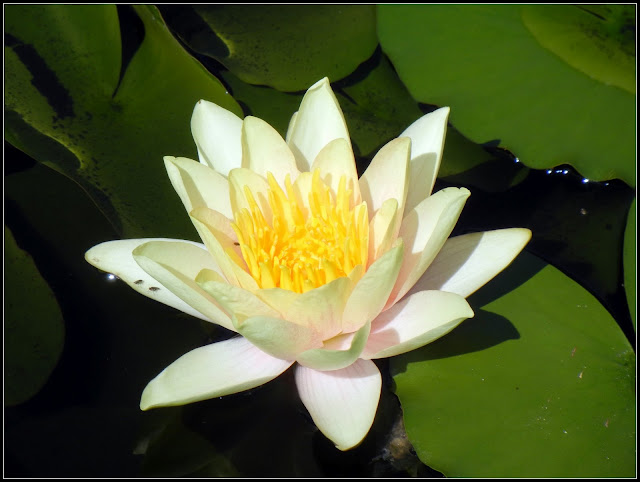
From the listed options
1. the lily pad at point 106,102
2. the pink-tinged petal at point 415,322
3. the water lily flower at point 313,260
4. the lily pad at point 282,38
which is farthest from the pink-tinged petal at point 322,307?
the lily pad at point 282,38

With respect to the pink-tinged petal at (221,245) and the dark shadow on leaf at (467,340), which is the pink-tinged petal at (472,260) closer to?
the dark shadow on leaf at (467,340)

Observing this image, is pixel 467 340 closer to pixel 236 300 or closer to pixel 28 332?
pixel 236 300

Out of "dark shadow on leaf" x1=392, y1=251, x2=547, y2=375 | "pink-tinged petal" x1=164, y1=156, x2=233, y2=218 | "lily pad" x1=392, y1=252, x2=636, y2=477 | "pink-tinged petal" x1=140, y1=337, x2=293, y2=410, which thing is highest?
"pink-tinged petal" x1=164, y1=156, x2=233, y2=218

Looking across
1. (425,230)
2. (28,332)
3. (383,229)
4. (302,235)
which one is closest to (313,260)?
(302,235)

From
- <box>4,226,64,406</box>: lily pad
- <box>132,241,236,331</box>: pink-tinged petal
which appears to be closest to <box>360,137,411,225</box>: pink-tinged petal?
<box>132,241,236,331</box>: pink-tinged petal

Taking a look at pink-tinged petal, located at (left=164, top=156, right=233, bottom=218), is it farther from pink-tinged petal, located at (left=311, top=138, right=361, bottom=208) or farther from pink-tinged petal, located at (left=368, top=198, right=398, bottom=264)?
pink-tinged petal, located at (left=368, top=198, right=398, bottom=264)

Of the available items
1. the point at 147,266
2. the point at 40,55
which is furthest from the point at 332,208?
the point at 40,55

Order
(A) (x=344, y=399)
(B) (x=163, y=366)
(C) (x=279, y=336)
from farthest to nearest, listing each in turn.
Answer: (B) (x=163, y=366)
(A) (x=344, y=399)
(C) (x=279, y=336)
